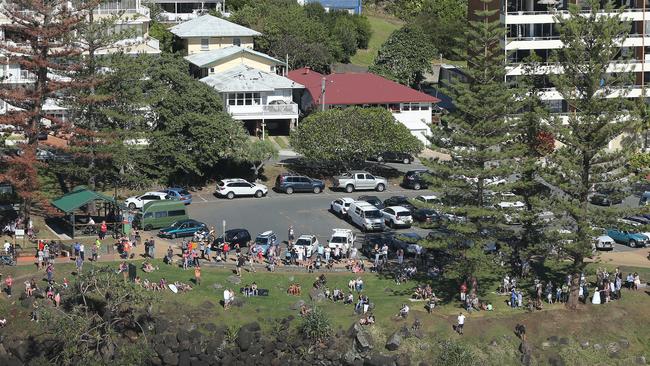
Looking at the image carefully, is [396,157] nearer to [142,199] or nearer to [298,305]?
[142,199]

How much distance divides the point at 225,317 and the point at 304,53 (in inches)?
2386

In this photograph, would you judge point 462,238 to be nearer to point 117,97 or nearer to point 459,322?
point 459,322

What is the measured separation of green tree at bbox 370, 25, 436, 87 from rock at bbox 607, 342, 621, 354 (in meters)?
57.0

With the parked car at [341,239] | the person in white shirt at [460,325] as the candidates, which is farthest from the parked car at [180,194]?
the person in white shirt at [460,325]

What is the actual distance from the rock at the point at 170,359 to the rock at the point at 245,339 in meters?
3.71

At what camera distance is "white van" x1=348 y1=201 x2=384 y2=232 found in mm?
77125

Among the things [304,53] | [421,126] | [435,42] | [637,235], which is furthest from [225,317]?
[435,42]

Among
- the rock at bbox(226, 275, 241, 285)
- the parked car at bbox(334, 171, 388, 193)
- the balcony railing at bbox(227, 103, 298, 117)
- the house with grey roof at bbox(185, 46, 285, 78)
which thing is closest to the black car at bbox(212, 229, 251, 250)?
the rock at bbox(226, 275, 241, 285)

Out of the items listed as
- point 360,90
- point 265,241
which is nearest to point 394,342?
point 265,241

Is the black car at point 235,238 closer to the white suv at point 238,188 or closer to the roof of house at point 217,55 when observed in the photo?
the white suv at point 238,188

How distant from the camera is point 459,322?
64.1m

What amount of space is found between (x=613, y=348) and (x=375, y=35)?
83.5 meters

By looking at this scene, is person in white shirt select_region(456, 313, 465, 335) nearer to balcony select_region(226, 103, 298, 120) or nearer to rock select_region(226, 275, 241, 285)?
rock select_region(226, 275, 241, 285)

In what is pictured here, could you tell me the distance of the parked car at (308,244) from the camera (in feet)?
234
